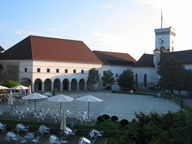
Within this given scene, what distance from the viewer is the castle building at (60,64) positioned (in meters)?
56.0

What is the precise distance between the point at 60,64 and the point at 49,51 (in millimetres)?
3718

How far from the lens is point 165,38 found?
8188cm

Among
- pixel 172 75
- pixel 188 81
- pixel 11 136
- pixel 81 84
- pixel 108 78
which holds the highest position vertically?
pixel 172 75

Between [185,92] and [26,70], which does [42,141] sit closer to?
[26,70]

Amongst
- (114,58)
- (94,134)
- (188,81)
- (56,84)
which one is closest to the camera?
(94,134)

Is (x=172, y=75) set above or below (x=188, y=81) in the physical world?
above

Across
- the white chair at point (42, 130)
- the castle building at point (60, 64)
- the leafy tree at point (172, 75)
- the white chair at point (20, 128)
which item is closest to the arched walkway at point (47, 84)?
the castle building at point (60, 64)

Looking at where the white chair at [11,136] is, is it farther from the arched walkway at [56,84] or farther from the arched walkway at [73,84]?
the arched walkway at [73,84]

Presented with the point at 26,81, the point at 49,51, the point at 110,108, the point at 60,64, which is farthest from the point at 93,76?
the point at 110,108

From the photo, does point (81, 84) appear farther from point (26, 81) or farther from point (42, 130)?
point (42, 130)

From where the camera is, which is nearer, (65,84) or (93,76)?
(93,76)

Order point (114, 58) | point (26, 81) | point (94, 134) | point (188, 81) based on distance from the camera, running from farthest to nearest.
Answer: point (114, 58) < point (26, 81) < point (188, 81) < point (94, 134)

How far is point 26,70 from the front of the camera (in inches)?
2197

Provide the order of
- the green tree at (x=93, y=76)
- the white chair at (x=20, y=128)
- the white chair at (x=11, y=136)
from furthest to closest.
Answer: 1. the green tree at (x=93, y=76)
2. the white chair at (x=20, y=128)
3. the white chair at (x=11, y=136)
